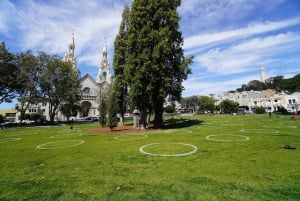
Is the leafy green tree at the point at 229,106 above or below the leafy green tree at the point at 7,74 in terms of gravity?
below

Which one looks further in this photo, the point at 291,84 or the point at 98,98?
the point at 98,98

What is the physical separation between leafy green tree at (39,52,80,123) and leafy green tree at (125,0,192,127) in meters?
28.1

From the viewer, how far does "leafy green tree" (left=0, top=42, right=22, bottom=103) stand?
4030 centimetres

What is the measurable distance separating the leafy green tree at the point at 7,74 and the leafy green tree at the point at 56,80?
4.89m

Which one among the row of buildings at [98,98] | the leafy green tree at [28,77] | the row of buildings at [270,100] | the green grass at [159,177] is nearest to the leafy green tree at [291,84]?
the row of buildings at [270,100]

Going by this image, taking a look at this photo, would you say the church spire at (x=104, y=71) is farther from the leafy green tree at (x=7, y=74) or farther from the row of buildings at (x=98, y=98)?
the leafy green tree at (x=7, y=74)

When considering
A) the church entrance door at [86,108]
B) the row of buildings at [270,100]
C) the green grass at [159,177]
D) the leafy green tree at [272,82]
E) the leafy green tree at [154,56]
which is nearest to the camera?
the green grass at [159,177]

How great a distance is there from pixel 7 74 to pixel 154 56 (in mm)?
35038

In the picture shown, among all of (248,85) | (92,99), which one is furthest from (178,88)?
(248,85)

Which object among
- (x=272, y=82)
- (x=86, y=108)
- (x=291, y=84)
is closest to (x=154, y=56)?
(x=291, y=84)

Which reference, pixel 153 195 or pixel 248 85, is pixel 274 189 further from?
pixel 248 85

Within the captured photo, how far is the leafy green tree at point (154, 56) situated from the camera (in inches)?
826

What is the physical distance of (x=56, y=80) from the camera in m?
45.4

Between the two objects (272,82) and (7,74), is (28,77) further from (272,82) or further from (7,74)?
(272,82)
